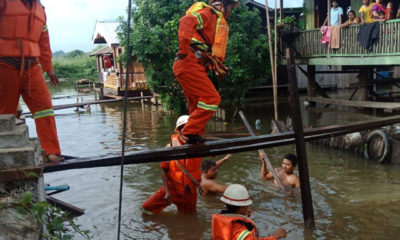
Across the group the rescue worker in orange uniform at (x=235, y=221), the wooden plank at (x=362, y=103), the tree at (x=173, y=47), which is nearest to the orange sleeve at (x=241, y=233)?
the rescue worker in orange uniform at (x=235, y=221)

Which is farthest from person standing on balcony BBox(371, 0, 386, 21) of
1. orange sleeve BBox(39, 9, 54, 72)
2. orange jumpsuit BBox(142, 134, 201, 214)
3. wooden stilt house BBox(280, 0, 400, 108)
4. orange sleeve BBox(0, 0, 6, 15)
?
orange sleeve BBox(0, 0, 6, 15)

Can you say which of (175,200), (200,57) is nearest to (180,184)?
(175,200)

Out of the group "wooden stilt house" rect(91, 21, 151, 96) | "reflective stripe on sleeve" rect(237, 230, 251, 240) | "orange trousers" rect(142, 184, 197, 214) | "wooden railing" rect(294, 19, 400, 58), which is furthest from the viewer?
"wooden stilt house" rect(91, 21, 151, 96)

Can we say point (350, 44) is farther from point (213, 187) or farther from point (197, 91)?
point (197, 91)

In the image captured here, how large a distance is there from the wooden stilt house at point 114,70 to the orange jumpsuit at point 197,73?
17196 mm

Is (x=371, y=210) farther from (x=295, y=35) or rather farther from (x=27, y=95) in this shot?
(x=295, y=35)

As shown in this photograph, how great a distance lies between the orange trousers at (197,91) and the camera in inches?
195

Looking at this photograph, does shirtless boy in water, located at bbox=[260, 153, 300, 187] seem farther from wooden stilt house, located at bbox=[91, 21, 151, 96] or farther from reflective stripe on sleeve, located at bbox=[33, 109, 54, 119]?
wooden stilt house, located at bbox=[91, 21, 151, 96]

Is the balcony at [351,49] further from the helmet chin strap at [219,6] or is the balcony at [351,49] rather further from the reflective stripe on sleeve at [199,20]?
the reflective stripe on sleeve at [199,20]

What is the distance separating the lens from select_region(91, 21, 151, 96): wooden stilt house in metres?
24.5

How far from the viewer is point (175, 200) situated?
635 cm

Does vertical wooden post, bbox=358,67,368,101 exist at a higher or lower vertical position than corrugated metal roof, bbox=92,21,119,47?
lower

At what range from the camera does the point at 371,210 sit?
6.96 m

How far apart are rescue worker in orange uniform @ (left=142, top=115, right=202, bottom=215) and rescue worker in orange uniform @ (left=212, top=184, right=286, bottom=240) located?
189 centimetres
